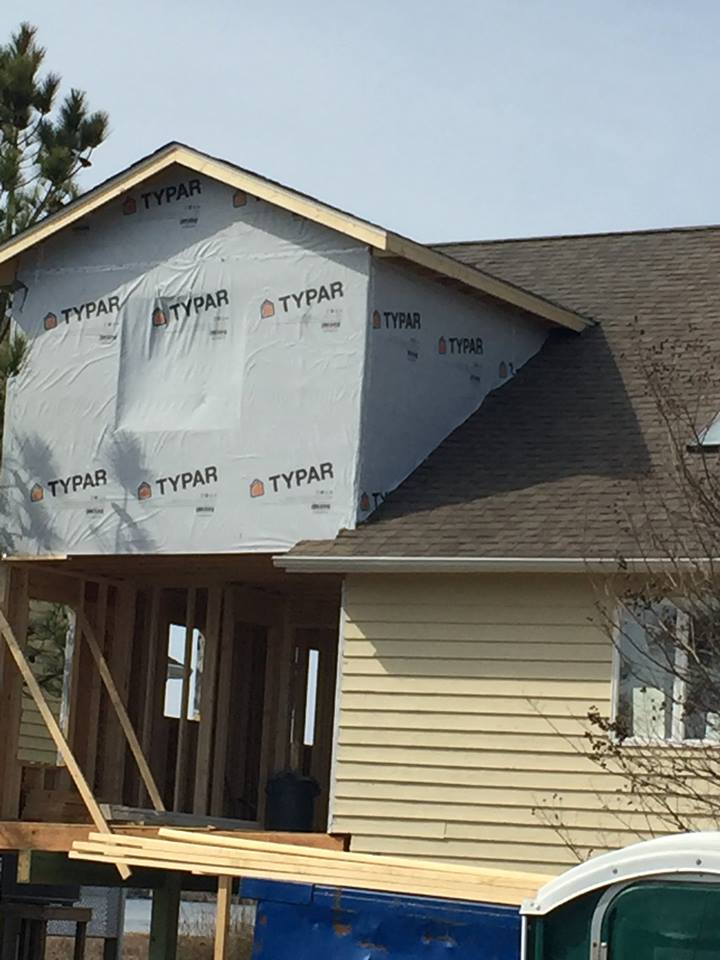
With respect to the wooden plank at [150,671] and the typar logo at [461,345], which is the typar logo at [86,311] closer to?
the typar logo at [461,345]

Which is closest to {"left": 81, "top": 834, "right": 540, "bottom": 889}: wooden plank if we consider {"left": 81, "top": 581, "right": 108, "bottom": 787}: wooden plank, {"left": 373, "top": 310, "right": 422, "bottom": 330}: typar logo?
{"left": 81, "top": 581, "right": 108, "bottom": 787}: wooden plank

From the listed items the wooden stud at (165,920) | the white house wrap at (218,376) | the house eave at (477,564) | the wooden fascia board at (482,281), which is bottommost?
the wooden stud at (165,920)

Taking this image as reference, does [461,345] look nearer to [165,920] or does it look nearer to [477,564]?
[477,564]

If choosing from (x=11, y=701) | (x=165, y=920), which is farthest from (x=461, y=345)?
(x=165, y=920)

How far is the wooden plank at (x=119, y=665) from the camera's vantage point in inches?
867

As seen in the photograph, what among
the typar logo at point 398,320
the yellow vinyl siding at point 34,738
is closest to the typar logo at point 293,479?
the typar logo at point 398,320

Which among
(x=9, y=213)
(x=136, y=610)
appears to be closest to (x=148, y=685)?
(x=136, y=610)

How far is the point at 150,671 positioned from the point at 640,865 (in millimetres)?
14187

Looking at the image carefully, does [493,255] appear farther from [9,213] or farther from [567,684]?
[567,684]

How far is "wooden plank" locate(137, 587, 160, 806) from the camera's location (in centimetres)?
2217

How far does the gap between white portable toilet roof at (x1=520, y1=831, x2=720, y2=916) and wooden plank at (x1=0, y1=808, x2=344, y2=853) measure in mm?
9348

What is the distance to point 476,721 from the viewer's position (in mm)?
17719

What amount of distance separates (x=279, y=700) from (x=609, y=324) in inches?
226

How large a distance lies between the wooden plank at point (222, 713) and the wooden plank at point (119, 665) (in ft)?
4.00
